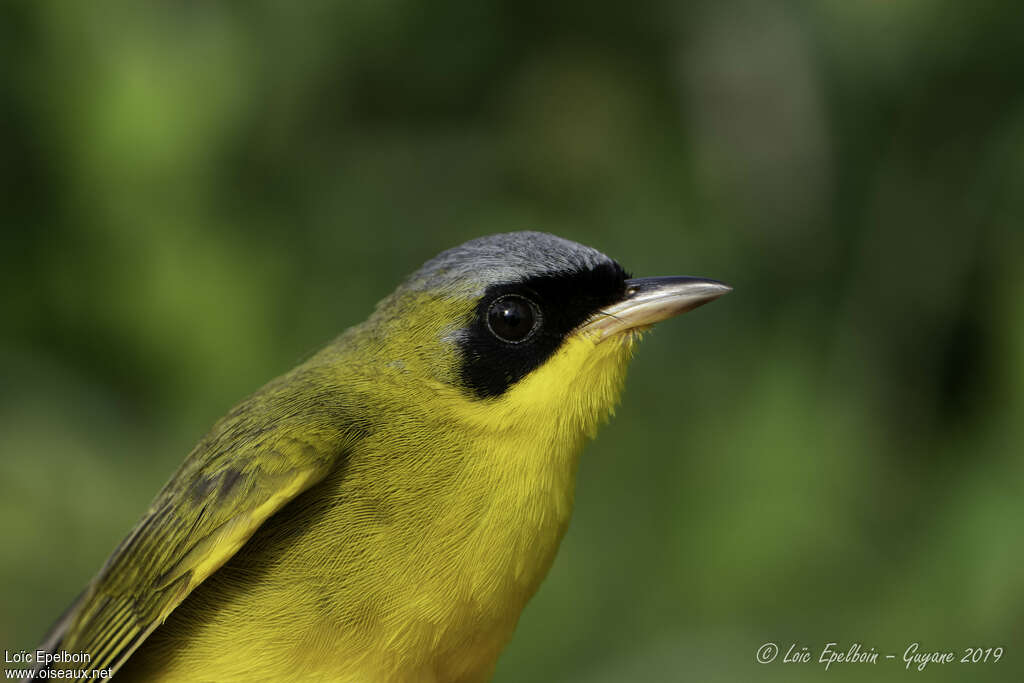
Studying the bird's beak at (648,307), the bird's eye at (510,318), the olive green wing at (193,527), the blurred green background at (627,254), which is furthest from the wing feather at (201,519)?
the blurred green background at (627,254)

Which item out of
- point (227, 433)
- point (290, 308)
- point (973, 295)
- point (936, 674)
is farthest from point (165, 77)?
point (936, 674)

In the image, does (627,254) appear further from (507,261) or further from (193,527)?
(193,527)

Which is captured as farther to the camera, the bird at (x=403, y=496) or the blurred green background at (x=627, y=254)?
the blurred green background at (x=627, y=254)

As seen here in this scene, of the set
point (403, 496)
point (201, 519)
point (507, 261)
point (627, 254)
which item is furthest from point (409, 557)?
point (627, 254)

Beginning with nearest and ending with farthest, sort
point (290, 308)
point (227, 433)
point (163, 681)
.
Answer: point (163, 681) → point (227, 433) → point (290, 308)

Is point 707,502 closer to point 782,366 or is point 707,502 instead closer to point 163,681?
point 782,366

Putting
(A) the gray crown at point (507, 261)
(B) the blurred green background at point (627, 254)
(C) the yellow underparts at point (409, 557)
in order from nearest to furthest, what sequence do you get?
(C) the yellow underparts at point (409, 557) → (A) the gray crown at point (507, 261) → (B) the blurred green background at point (627, 254)

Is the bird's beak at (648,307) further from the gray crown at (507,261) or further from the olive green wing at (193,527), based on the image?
the olive green wing at (193,527)
